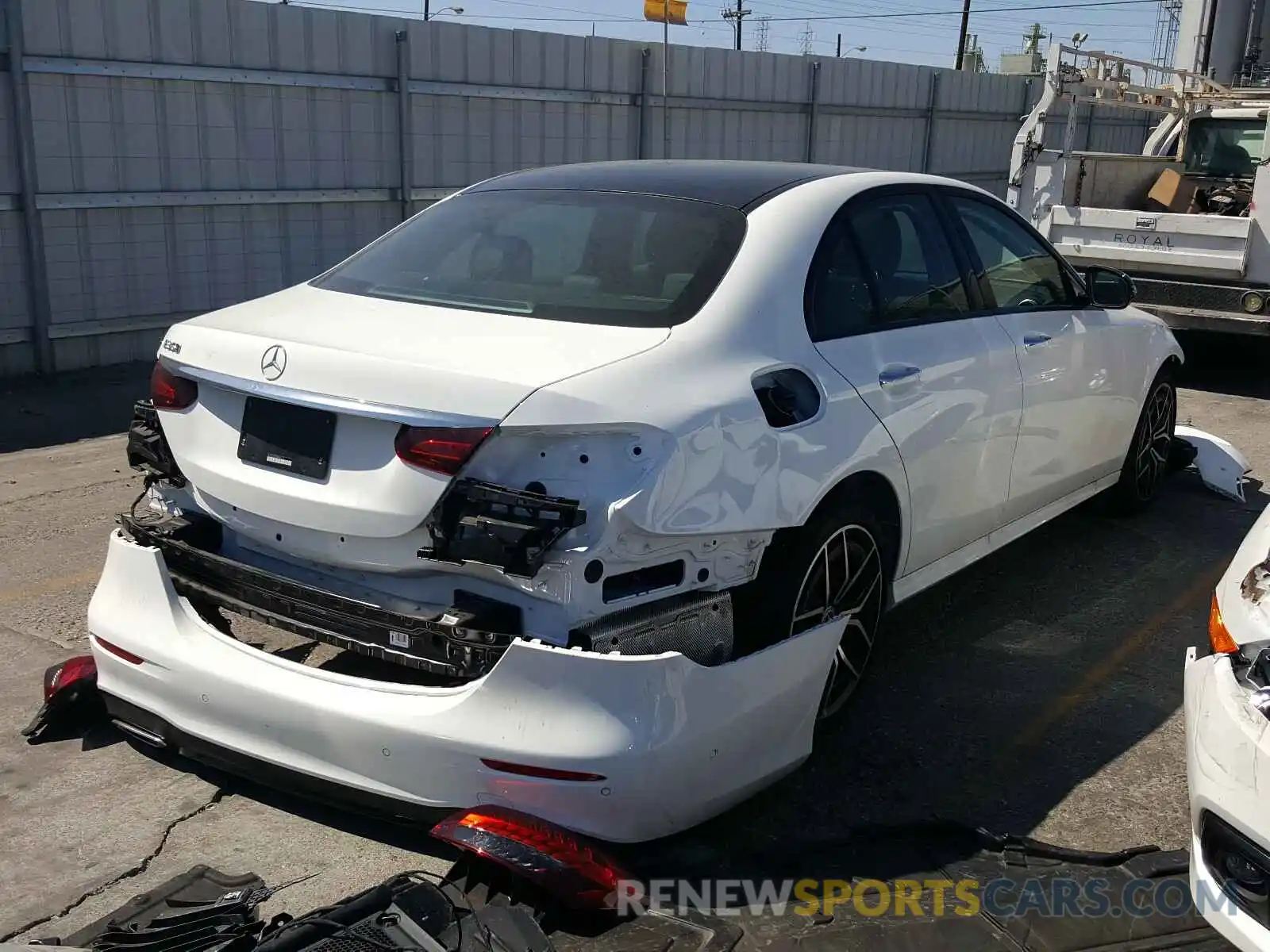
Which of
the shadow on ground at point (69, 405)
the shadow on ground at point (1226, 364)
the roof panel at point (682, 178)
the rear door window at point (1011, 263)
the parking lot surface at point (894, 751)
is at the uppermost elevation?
the roof panel at point (682, 178)

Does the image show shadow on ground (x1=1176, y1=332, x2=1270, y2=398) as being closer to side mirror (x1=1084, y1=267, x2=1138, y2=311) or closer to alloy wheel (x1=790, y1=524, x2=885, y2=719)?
side mirror (x1=1084, y1=267, x2=1138, y2=311)

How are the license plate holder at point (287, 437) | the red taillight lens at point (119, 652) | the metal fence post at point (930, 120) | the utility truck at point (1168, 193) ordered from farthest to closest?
the metal fence post at point (930, 120), the utility truck at point (1168, 193), the red taillight lens at point (119, 652), the license plate holder at point (287, 437)

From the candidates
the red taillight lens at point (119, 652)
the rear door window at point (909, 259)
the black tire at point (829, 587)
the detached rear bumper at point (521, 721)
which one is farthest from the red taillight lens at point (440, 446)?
the rear door window at point (909, 259)

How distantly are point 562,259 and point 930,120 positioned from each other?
633 inches

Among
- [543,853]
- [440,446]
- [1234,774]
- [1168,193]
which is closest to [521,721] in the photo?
[543,853]

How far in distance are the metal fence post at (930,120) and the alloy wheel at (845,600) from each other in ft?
50.9

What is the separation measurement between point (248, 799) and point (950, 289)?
287cm

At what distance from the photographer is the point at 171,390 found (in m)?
3.55

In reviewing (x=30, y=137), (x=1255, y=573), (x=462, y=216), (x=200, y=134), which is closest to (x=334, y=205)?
(x=200, y=134)

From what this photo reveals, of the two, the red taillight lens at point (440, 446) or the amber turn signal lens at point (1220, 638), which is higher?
the red taillight lens at point (440, 446)

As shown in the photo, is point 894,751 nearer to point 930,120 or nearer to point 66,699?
point 66,699

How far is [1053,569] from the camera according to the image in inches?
226

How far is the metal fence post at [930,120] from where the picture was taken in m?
18.6

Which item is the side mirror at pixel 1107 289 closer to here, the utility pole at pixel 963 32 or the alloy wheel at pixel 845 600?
the alloy wheel at pixel 845 600
